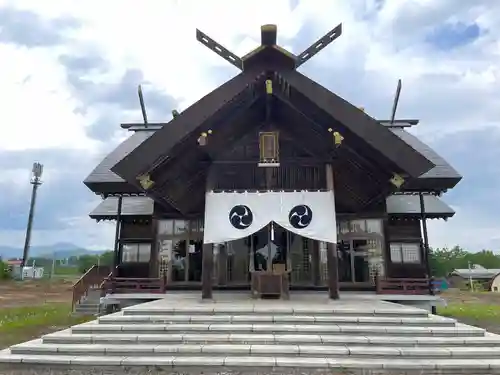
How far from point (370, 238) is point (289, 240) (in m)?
2.95

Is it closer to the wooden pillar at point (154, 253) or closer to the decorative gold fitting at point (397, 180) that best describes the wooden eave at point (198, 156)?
the wooden pillar at point (154, 253)

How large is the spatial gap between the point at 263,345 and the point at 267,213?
397cm

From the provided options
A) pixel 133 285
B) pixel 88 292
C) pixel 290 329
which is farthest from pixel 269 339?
pixel 88 292

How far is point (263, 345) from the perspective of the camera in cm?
658

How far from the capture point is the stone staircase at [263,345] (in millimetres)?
6031

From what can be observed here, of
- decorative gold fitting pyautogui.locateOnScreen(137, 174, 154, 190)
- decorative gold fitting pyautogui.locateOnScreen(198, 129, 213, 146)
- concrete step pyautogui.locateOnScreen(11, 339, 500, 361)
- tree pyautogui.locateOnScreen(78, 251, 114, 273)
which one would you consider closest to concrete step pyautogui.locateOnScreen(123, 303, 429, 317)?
concrete step pyautogui.locateOnScreen(11, 339, 500, 361)

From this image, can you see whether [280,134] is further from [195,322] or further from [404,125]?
[404,125]

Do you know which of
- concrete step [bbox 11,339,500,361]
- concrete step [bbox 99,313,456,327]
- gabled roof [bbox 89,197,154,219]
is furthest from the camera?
gabled roof [bbox 89,197,154,219]

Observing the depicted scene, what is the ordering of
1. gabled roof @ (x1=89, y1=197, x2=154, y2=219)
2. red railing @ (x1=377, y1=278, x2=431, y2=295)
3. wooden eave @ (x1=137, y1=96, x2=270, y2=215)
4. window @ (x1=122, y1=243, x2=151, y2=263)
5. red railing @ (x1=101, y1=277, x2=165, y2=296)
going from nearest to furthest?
wooden eave @ (x1=137, y1=96, x2=270, y2=215), red railing @ (x1=377, y1=278, x2=431, y2=295), red railing @ (x1=101, y1=277, x2=165, y2=296), gabled roof @ (x1=89, y1=197, x2=154, y2=219), window @ (x1=122, y1=243, x2=151, y2=263)

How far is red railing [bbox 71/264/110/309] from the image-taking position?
1393cm

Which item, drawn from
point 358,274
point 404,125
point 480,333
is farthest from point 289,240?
point 404,125

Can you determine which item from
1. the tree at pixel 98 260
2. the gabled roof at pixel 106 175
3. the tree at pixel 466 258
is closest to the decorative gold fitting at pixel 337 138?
the gabled roof at pixel 106 175

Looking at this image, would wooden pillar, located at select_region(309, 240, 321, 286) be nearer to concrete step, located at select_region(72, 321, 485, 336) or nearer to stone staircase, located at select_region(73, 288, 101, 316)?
concrete step, located at select_region(72, 321, 485, 336)

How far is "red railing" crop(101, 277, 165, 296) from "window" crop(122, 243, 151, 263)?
1692 mm
